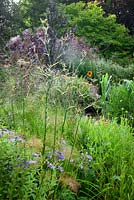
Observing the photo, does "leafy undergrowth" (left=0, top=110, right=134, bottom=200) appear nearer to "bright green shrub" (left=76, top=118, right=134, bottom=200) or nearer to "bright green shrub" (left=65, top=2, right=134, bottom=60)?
"bright green shrub" (left=76, top=118, right=134, bottom=200)

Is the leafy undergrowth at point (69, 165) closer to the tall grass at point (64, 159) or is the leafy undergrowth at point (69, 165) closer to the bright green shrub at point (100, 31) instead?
the tall grass at point (64, 159)

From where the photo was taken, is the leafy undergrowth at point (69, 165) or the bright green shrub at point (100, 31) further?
the bright green shrub at point (100, 31)

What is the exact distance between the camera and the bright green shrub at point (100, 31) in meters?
13.7

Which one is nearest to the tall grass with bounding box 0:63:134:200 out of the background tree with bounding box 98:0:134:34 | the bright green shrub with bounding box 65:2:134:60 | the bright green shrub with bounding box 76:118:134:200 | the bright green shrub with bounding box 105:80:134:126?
the bright green shrub with bounding box 76:118:134:200

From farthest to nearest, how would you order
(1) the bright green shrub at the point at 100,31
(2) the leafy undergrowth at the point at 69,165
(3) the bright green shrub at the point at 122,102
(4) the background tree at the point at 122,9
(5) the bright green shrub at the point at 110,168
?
(4) the background tree at the point at 122,9
(1) the bright green shrub at the point at 100,31
(3) the bright green shrub at the point at 122,102
(5) the bright green shrub at the point at 110,168
(2) the leafy undergrowth at the point at 69,165

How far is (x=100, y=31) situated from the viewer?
46.3 ft

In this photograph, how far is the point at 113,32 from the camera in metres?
14.5

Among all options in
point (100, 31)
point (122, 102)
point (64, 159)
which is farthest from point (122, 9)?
point (64, 159)

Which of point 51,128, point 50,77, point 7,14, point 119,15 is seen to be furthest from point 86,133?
point 119,15

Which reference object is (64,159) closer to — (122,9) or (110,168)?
(110,168)

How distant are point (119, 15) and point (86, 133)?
14.3 metres

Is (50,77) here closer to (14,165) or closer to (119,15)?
(14,165)

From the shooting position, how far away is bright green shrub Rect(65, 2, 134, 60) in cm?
1366

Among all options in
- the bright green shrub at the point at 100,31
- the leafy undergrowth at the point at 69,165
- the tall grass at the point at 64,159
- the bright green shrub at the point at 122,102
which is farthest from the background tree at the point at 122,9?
the leafy undergrowth at the point at 69,165
